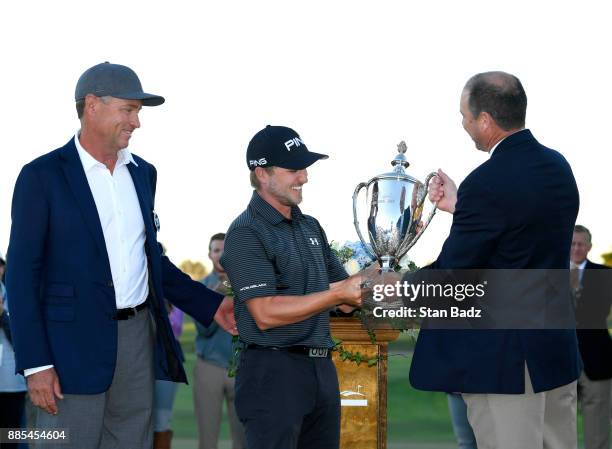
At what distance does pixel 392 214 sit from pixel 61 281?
182 centimetres

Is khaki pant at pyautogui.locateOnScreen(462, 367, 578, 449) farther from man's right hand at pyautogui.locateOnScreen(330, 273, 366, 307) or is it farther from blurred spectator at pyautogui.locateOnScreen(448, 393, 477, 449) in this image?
blurred spectator at pyautogui.locateOnScreen(448, 393, 477, 449)

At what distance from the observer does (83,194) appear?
4.26 m

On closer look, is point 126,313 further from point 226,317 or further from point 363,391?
point 363,391

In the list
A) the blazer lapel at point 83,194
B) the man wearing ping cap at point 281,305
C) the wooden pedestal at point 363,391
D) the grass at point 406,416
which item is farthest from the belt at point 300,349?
the grass at point 406,416

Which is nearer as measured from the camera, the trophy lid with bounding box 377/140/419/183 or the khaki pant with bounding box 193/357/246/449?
the trophy lid with bounding box 377/140/419/183

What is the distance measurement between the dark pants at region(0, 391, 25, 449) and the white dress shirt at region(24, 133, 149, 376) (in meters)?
4.01

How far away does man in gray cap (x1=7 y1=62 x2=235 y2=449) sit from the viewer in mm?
4137

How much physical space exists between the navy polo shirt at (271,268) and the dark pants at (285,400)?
78 mm

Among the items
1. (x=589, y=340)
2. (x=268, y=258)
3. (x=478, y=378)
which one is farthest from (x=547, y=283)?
(x=589, y=340)

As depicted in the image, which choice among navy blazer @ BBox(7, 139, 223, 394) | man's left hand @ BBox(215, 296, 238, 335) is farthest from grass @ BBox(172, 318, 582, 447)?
navy blazer @ BBox(7, 139, 223, 394)

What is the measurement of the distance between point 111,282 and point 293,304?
71 centimetres

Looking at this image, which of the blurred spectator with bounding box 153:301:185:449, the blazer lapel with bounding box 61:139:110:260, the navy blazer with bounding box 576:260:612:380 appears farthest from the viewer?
the blurred spectator with bounding box 153:301:185:449

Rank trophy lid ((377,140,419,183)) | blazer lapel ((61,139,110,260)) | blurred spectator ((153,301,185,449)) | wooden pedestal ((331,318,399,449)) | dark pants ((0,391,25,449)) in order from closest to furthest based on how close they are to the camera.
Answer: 1. blazer lapel ((61,139,110,260))
2. trophy lid ((377,140,419,183))
3. wooden pedestal ((331,318,399,449))
4. dark pants ((0,391,25,449))
5. blurred spectator ((153,301,185,449))

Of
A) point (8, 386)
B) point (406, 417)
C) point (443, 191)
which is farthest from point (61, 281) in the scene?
point (406, 417)
